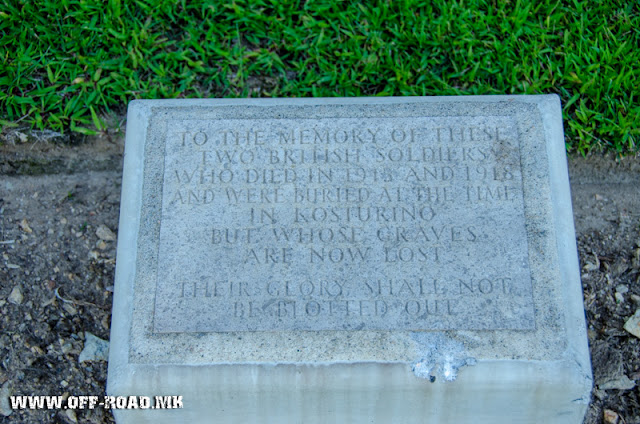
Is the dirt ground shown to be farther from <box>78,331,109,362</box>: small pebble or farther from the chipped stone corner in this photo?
the chipped stone corner

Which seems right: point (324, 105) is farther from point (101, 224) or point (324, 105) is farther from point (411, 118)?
point (101, 224)

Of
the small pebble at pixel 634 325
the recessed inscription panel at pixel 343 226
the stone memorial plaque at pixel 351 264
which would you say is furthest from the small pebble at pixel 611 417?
the recessed inscription panel at pixel 343 226

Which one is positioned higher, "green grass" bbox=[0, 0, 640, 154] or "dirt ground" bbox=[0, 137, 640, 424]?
"green grass" bbox=[0, 0, 640, 154]

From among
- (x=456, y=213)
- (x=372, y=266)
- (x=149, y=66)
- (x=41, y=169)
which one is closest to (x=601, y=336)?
(x=456, y=213)

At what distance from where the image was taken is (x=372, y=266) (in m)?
2.24

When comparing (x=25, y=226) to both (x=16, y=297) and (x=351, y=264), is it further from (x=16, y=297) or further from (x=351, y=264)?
(x=351, y=264)

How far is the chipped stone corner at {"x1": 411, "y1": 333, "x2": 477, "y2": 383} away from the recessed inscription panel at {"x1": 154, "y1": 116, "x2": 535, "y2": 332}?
74 millimetres

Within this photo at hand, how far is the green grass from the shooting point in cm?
301

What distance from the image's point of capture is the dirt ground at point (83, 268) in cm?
261

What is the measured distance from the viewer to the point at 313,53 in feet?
Result: 10.1

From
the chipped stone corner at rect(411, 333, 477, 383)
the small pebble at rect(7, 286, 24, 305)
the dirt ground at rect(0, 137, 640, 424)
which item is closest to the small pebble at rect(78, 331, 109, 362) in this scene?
the dirt ground at rect(0, 137, 640, 424)

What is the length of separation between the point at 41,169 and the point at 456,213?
2070 mm

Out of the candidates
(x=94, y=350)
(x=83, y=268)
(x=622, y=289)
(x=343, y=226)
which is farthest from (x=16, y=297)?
(x=622, y=289)

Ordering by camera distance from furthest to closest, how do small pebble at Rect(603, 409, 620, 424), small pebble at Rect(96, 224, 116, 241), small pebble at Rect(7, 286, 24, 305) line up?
1. small pebble at Rect(96, 224, 116, 241)
2. small pebble at Rect(7, 286, 24, 305)
3. small pebble at Rect(603, 409, 620, 424)
